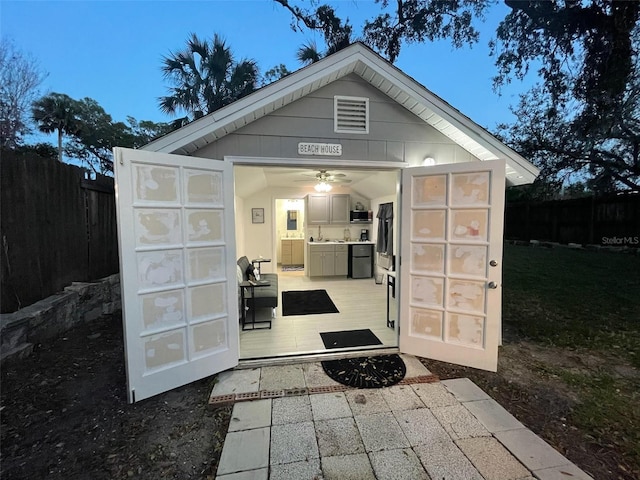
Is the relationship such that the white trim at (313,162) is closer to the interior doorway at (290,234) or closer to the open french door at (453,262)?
the open french door at (453,262)

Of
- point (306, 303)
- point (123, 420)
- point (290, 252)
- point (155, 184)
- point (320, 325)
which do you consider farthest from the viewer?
point (290, 252)

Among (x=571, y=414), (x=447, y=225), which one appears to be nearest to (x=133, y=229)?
(x=447, y=225)

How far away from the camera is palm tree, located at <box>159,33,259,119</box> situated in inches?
317

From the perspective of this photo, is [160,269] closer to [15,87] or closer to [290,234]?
[290,234]

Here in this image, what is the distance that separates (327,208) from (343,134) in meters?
4.51

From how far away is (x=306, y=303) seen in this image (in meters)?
5.07

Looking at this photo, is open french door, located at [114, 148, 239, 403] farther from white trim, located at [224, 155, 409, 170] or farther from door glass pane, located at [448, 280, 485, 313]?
door glass pane, located at [448, 280, 485, 313]

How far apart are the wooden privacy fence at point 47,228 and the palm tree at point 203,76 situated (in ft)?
17.4

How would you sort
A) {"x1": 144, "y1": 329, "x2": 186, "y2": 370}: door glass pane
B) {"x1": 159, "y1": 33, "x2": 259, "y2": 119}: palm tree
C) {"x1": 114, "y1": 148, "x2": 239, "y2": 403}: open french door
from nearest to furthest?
{"x1": 114, "y1": 148, "x2": 239, "y2": 403}: open french door < {"x1": 144, "y1": 329, "x2": 186, "y2": 370}: door glass pane < {"x1": 159, "y1": 33, "x2": 259, "y2": 119}: palm tree

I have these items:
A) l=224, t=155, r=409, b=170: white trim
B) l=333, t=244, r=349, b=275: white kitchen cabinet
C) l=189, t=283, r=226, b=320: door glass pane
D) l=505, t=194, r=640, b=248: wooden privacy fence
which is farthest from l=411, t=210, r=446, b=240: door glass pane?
l=505, t=194, r=640, b=248: wooden privacy fence

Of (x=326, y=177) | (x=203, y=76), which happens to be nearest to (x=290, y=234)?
(x=326, y=177)

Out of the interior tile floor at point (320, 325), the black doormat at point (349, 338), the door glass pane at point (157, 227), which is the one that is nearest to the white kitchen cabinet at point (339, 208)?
the interior tile floor at point (320, 325)

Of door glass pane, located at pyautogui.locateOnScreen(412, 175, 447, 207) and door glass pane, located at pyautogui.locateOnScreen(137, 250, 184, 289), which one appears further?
door glass pane, located at pyautogui.locateOnScreen(412, 175, 447, 207)

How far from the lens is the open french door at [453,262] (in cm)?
269
